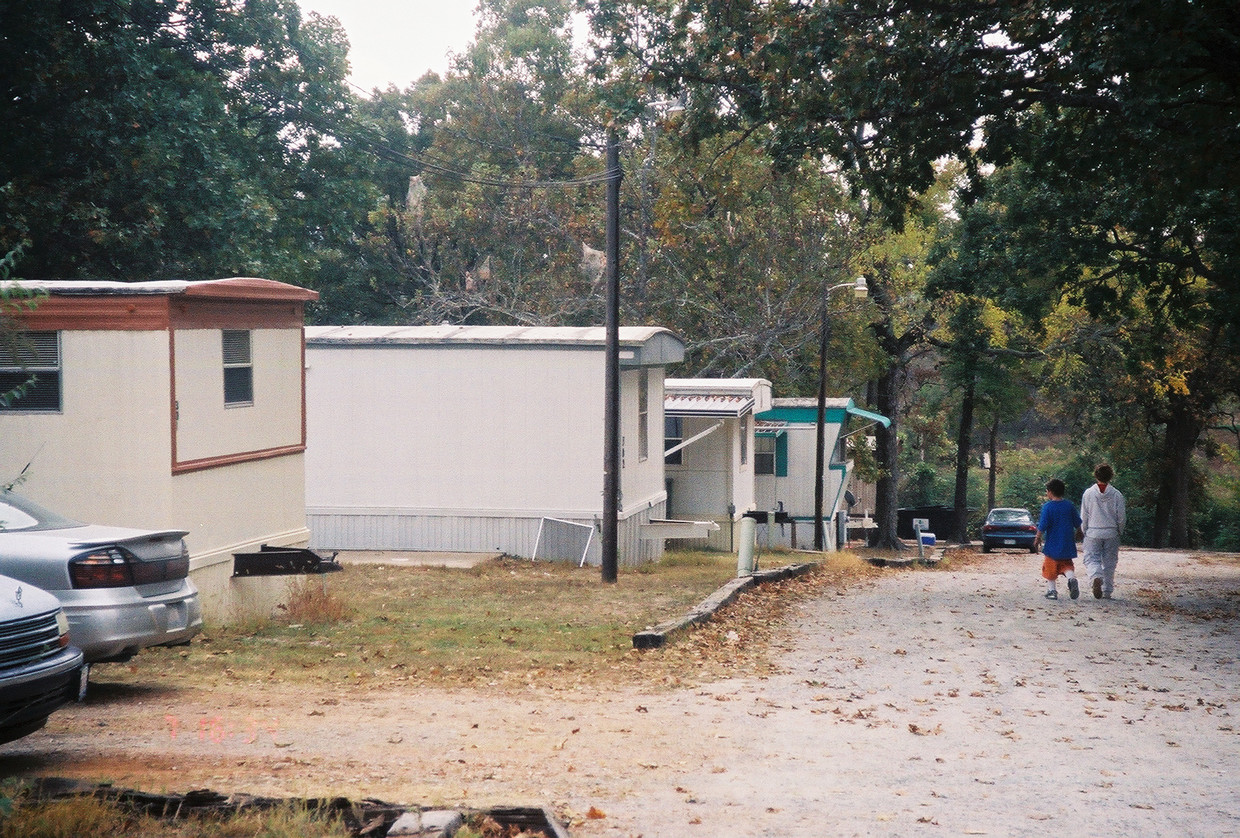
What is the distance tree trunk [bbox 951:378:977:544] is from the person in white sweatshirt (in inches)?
927

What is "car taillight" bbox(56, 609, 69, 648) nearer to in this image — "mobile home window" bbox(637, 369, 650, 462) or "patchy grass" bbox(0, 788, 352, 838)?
"patchy grass" bbox(0, 788, 352, 838)

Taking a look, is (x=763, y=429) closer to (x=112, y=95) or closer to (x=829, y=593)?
(x=829, y=593)

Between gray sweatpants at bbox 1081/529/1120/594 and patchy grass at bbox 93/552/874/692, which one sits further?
gray sweatpants at bbox 1081/529/1120/594

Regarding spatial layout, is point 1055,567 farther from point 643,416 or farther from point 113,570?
point 113,570

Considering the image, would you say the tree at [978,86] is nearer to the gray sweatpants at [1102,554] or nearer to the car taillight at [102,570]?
the gray sweatpants at [1102,554]

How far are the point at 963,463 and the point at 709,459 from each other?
18845 mm

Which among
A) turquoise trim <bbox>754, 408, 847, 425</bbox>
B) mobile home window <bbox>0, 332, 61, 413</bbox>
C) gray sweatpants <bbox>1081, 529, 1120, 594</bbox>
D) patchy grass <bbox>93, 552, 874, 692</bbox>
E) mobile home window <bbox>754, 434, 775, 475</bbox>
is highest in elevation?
mobile home window <bbox>0, 332, 61, 413</bbox>

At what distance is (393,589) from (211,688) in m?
6.43

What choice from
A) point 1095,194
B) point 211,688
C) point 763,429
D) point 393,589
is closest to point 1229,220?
point 1095,194

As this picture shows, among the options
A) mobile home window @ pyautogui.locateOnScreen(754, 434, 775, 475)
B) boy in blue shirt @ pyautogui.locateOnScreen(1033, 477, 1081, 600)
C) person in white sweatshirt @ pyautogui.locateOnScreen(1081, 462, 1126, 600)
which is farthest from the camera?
mobile home window @ pyautogui.locateOnScreen(754, 434, 775, 475)

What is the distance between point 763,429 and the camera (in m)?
32.3

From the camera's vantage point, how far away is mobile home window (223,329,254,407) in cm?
1215

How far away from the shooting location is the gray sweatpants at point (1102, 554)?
15023mm

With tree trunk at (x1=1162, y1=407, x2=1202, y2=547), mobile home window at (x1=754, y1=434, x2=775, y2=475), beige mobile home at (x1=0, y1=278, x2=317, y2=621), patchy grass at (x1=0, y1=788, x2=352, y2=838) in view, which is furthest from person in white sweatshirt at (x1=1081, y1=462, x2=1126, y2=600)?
tree trunk at (x1=1162, y1=407, x2=1202, y2=547)
